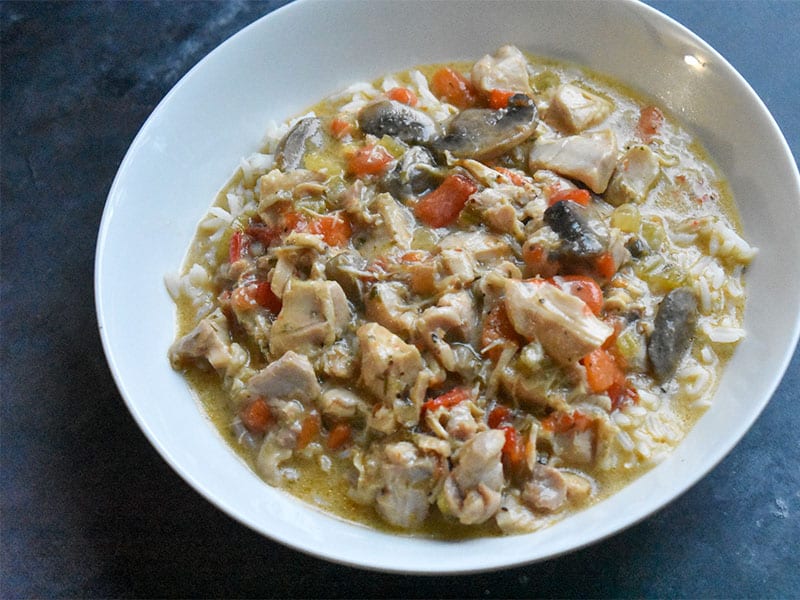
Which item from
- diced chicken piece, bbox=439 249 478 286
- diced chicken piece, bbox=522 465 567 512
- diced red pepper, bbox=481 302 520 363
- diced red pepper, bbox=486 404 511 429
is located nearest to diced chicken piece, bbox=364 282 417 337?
diced chicken piece, bbox=439 249 478 286

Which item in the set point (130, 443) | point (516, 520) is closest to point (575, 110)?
point (516, 520)

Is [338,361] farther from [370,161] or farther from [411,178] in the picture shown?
[370,161]

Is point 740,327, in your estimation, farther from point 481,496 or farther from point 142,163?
point 142,163

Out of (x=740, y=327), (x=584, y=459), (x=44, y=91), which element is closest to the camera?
(x=584, y=459)

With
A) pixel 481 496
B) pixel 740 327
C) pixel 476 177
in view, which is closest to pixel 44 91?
pixel 476 177

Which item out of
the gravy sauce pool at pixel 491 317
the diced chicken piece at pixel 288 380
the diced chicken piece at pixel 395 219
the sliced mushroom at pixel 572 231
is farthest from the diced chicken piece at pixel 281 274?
the sliced mushroom at pixel 572 231

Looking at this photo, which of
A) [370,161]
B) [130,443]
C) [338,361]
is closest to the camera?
[338,361]

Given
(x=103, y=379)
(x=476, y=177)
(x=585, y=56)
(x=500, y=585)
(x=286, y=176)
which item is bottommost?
(x=103, y=379)

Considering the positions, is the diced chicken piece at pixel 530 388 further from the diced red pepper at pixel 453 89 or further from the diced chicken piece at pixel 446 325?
the diced red pepper at pixel 453 89
